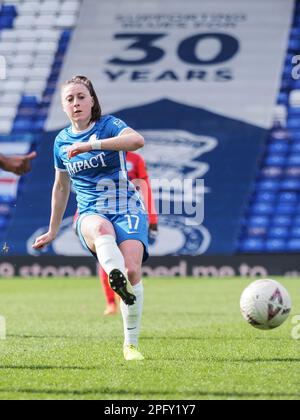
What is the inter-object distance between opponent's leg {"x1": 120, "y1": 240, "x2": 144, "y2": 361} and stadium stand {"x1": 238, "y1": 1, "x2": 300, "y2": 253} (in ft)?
50.1

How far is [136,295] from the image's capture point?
6840mm

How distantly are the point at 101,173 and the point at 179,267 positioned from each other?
13.9 m

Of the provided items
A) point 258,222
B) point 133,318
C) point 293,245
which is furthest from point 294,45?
point 133,318

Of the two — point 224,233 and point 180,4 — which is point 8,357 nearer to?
point 224,233

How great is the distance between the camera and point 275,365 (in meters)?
6.50

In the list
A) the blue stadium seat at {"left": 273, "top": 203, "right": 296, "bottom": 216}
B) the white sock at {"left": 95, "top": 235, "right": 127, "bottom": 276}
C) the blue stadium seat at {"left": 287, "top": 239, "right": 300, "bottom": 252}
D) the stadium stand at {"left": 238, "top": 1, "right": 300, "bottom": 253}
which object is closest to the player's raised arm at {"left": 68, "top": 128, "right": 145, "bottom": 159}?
the white sock at {"left": 95, "top": 235, "right": 127, "bottom": 276}

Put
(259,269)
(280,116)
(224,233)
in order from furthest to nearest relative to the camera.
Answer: (280,116) < (224,233) < (259,269)

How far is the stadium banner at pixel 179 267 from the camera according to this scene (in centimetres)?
2016

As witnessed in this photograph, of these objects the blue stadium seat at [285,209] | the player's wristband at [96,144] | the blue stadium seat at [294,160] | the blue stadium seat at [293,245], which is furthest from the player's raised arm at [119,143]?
the blue stadium seat at [294,160]

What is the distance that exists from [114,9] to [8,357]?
21.5m

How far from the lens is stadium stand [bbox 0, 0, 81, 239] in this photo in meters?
25.2

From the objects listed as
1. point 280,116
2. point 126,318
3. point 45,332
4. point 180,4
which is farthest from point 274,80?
point 126,318

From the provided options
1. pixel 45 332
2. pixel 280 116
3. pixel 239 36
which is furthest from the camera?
pixel 239 36

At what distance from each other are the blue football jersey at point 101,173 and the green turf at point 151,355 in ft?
3.72
